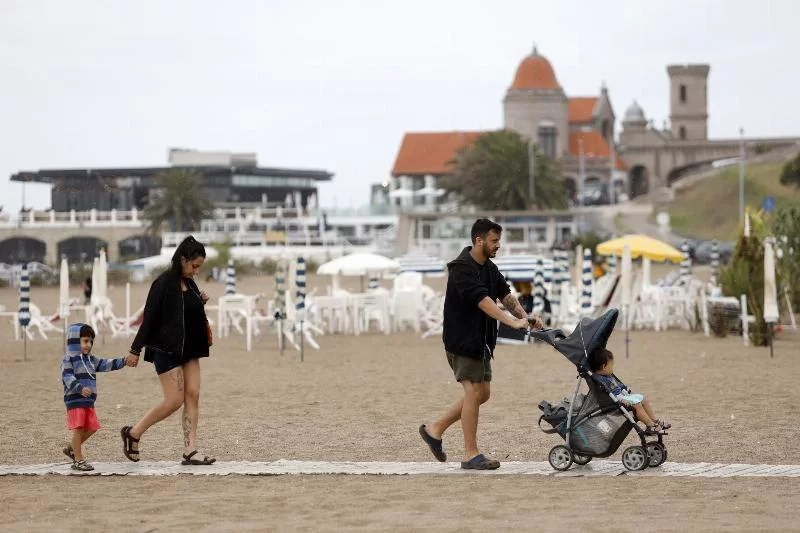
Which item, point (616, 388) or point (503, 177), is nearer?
point (616, 388)

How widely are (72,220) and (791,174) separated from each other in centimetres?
4537

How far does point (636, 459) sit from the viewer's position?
9.48 meters

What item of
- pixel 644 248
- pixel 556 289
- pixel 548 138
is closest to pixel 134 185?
pixel 548 138

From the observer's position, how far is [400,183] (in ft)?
414

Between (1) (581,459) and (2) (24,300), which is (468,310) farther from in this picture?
(2) (24,300)

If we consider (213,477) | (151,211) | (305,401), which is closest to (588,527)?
(213,477)

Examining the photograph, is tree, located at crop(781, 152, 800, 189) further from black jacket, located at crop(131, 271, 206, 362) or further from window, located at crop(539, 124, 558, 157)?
black jacket, located at crop(131, 271, 206, 362)

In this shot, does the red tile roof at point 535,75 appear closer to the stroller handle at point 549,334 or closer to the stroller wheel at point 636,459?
the stroller handle at point 549,334

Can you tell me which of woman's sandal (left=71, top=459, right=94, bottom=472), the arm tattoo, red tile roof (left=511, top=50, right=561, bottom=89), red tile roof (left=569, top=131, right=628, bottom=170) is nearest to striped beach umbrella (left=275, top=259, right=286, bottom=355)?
woman's sandal (left=71, top=459, right=94, bottom=472)

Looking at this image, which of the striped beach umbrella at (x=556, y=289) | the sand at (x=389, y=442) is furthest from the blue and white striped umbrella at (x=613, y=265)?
the sand at (x=389, y=442)

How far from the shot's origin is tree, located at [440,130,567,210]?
9062 cm

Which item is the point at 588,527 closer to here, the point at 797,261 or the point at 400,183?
the point at 797,261

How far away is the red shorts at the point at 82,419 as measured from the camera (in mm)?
9883

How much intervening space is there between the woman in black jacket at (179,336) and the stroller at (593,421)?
2103 millimetres
